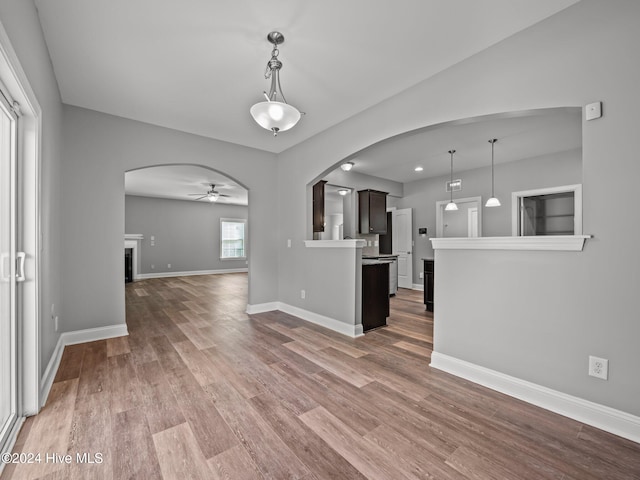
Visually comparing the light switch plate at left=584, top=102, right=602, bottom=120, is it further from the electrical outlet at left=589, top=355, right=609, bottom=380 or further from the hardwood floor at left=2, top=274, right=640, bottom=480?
the hardwood floor at left=2, top=274, right=640, bottom=480

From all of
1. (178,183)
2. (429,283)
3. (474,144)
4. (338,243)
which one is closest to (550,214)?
(474,144)

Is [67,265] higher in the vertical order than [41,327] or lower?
higher

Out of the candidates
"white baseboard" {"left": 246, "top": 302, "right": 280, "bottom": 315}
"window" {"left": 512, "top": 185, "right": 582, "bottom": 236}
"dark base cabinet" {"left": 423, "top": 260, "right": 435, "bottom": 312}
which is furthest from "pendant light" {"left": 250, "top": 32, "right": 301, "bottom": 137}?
"window" {"left": 512, "top": 185, "right": 582, "bottom": 236}

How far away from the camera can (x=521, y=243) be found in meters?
2.06

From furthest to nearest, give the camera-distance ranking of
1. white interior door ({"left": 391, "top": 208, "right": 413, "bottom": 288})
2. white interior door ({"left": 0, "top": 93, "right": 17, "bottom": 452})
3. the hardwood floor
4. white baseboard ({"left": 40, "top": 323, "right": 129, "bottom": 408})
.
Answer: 1. white interior door ({"left": 391, "top": 208, "right": 413, "bottom": 288})
2. white baseboard ({"left": 40, "top": 323, "right": 129, "bottom": 408})
3. white interior door ({"left": 0, "top": 93, "right": 17, "bottom": 452})
4. the hardwood floor

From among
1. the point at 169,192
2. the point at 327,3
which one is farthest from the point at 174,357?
the point at 169,192

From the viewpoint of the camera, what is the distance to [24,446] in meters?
1.53

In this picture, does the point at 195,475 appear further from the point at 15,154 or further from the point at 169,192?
the point at 169,192

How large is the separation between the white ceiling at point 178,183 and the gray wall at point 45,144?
255 cm

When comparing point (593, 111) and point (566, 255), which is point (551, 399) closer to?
point (566, 255)

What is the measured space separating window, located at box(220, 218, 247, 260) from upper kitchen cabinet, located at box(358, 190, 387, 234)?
5.98 metres

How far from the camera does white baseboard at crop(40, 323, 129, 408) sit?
2.30 m

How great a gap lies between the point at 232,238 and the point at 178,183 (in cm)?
381

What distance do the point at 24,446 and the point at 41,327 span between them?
0.76 metres
